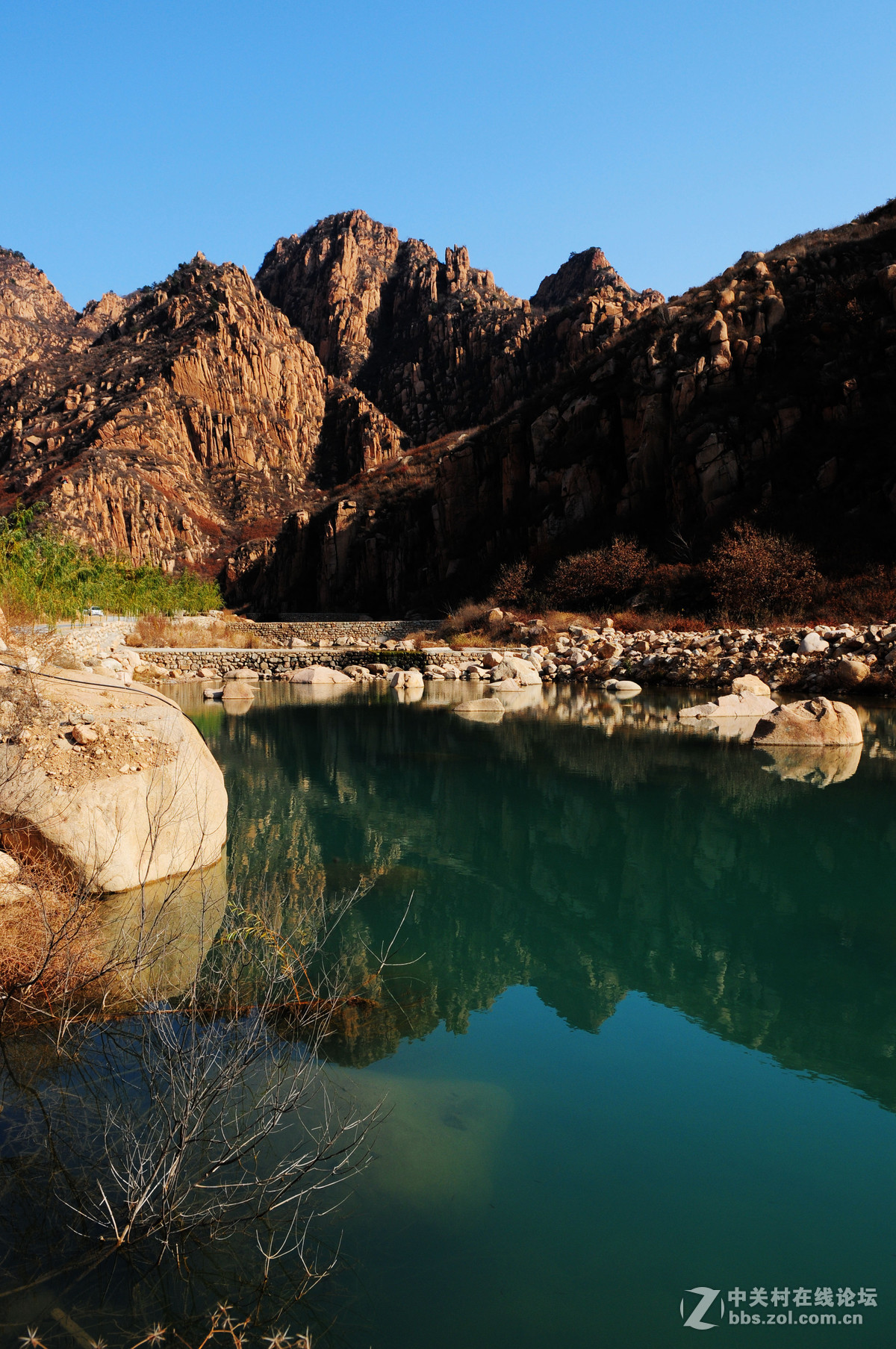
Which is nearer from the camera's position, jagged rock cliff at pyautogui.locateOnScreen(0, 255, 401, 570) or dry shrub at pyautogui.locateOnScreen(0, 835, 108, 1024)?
dry shrub at pyautogui.locateOnScreen(0, 835, 108, 1024)

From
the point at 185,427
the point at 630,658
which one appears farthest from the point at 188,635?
the point at 185,427

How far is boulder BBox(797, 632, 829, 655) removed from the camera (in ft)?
78.8

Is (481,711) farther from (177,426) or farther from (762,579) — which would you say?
(177,426)

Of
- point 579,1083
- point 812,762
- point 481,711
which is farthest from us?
point 481,711

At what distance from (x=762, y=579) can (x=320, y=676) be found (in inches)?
692

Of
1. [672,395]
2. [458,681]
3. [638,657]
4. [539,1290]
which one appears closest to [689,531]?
[672,395]

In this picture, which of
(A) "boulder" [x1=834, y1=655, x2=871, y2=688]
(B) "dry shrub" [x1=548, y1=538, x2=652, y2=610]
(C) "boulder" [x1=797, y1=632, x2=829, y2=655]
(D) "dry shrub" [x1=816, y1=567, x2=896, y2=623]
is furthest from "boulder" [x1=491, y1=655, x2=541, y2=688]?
(D) "dry shrub" [x1=816, y1=567, x2=896, y2=623]

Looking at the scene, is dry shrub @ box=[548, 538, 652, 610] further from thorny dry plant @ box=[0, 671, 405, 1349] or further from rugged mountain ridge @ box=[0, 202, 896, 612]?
thorny dry plant @ box=[0, 671, 405, 1349]

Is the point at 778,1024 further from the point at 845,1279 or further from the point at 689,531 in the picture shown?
the point at 689,531

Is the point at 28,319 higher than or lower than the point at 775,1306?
higher

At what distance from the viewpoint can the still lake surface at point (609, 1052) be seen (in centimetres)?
319

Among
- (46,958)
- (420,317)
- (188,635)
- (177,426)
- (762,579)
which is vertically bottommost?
(46,958)

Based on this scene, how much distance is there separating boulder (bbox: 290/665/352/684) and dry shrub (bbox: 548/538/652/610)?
13.2 metres

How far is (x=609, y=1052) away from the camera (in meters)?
5.10
